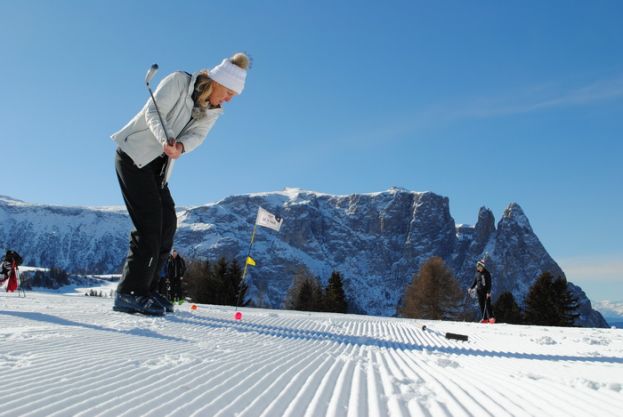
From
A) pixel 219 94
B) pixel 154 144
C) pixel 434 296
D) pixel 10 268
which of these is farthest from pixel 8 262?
pixel 434 296

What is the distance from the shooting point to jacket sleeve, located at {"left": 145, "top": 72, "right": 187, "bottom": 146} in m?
4.39

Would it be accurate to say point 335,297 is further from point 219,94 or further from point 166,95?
point 166,95

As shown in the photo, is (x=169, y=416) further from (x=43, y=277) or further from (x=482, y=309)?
(x=43, y=277)

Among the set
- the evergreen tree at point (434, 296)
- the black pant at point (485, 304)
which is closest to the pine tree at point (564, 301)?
the evergreen tree at point (434, 296)

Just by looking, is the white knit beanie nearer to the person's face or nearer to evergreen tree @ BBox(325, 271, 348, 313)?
the person's face

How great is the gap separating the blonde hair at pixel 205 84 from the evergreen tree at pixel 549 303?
138 feet

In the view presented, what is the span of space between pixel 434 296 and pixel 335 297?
383 inches

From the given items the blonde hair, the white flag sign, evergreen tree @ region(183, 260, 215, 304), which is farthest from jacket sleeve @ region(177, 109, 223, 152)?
evergreen tree @ region(183, 260, 215, 304)

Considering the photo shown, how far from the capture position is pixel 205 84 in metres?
4.66

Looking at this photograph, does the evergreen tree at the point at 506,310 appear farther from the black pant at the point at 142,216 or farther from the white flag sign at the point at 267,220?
the black pant at the point at 142,216

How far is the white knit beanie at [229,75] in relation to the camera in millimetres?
4578

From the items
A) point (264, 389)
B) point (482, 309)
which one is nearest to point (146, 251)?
point (264, 389)

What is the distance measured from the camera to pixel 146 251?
4602mm

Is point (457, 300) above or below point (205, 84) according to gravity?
below
